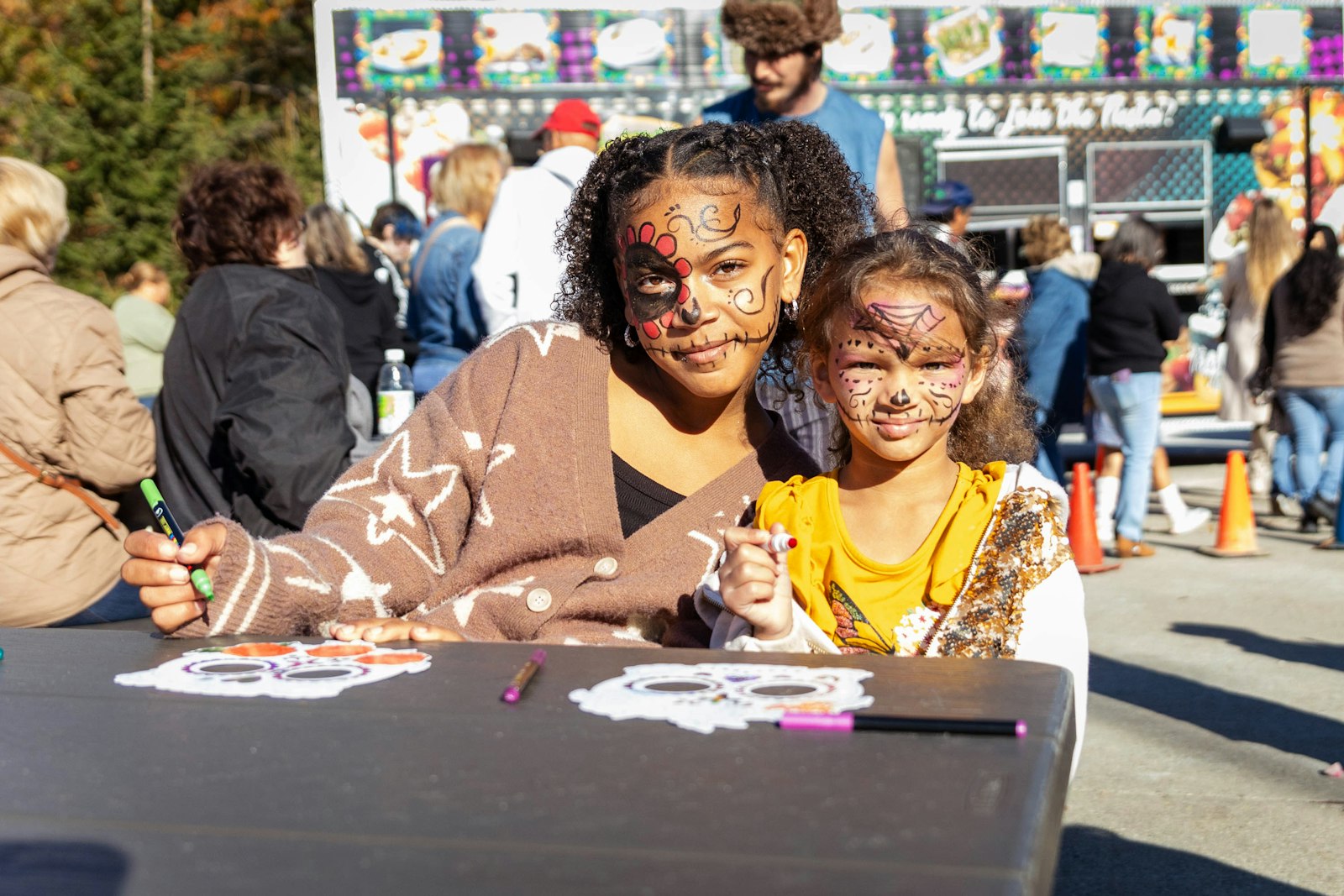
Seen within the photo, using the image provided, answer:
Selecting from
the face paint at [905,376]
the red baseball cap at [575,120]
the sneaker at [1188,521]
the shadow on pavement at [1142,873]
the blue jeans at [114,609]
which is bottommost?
the sneaker at [1188,521]

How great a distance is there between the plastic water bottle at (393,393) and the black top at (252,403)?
0.65 m

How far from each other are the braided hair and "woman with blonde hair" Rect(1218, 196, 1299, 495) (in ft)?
22.1

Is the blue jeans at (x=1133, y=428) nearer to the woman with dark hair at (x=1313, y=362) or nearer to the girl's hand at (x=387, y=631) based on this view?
the woman with dark hair at (x=1313, y=362)

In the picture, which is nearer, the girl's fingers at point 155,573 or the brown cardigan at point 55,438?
the girl's fingers at point 155,573

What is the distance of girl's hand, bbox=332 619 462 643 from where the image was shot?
2.06 meters

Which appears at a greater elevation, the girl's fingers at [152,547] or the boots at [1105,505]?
the girl's fingers at [152,547]

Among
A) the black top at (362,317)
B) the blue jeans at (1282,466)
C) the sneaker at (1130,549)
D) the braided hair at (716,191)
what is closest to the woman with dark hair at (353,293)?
the black top at (362,317)

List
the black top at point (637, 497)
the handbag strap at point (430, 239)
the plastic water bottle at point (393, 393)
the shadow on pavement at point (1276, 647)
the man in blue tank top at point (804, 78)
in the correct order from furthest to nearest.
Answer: the handbag strap at point (430, 239) < the shadow on pavement at point (1276, 647) < the plastic water bottle at point (393, 393) < the man in blue tank top at point (804, 78) < the black top at point (637, 497)

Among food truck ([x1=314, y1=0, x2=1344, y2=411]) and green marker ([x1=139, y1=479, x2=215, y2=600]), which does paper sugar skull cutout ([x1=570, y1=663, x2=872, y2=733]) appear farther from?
food truck ([x1=314, y1=0, x2=1344, y2=411])

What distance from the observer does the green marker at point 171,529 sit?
199 cm

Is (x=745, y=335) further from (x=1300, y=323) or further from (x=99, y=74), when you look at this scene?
(x=99, y=74)

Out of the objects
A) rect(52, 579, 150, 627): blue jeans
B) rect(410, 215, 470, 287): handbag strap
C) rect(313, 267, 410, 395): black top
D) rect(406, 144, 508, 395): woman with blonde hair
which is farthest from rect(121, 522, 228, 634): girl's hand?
rect(313, 267, 410, 395): black top

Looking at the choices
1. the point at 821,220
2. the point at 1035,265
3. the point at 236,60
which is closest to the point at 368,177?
the point at 1035,265

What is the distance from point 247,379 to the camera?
3939 mm
